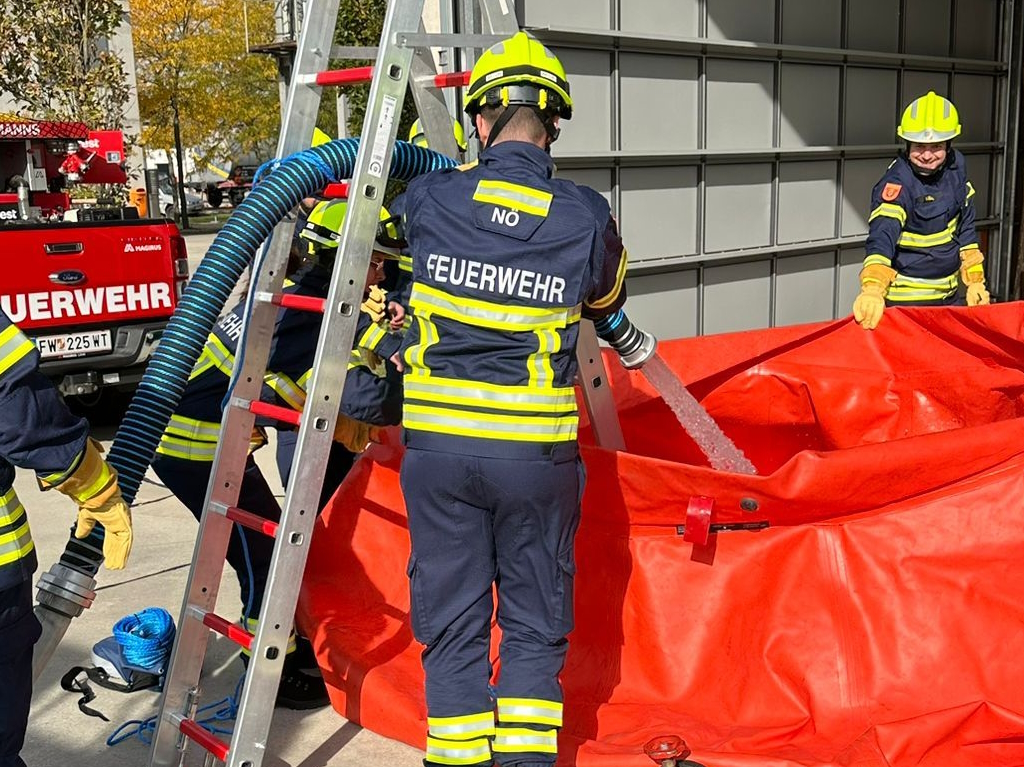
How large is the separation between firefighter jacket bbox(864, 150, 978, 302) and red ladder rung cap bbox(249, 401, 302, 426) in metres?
3.36

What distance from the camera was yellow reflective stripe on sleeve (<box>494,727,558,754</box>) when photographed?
2.50 m

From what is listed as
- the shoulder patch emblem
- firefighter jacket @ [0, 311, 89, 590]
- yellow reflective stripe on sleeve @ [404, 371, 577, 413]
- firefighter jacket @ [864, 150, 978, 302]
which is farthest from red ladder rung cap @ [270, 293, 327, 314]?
the shoulder patch emblem

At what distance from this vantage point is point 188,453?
3.46m

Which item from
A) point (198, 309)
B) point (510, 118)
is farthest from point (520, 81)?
point (198, 309)

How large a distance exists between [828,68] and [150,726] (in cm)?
775

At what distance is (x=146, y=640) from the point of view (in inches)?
135

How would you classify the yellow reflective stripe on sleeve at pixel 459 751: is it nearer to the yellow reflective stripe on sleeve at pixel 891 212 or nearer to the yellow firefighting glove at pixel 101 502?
the yellow firefighting glove at pixel 101 502

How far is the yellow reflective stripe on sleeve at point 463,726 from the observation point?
2518mm

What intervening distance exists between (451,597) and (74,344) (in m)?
5.20

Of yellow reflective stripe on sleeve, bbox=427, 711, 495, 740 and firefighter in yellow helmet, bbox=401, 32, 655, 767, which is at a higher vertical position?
firefighter in yellow helmet, bbox=401, 32, 655, 767

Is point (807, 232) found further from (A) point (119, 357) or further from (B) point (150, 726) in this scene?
(B) point (150, 726)

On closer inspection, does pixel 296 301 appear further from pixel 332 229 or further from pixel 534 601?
pixel 534 601

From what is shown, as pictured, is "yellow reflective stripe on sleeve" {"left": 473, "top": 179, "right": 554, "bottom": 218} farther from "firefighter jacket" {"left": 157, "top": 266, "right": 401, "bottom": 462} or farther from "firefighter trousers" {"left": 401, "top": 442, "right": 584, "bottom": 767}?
"firefighter jacket" {"left": 157, "top": 266, "right": 401, "bottom": 462}

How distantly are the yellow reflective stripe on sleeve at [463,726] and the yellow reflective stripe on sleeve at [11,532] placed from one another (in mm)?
1007
